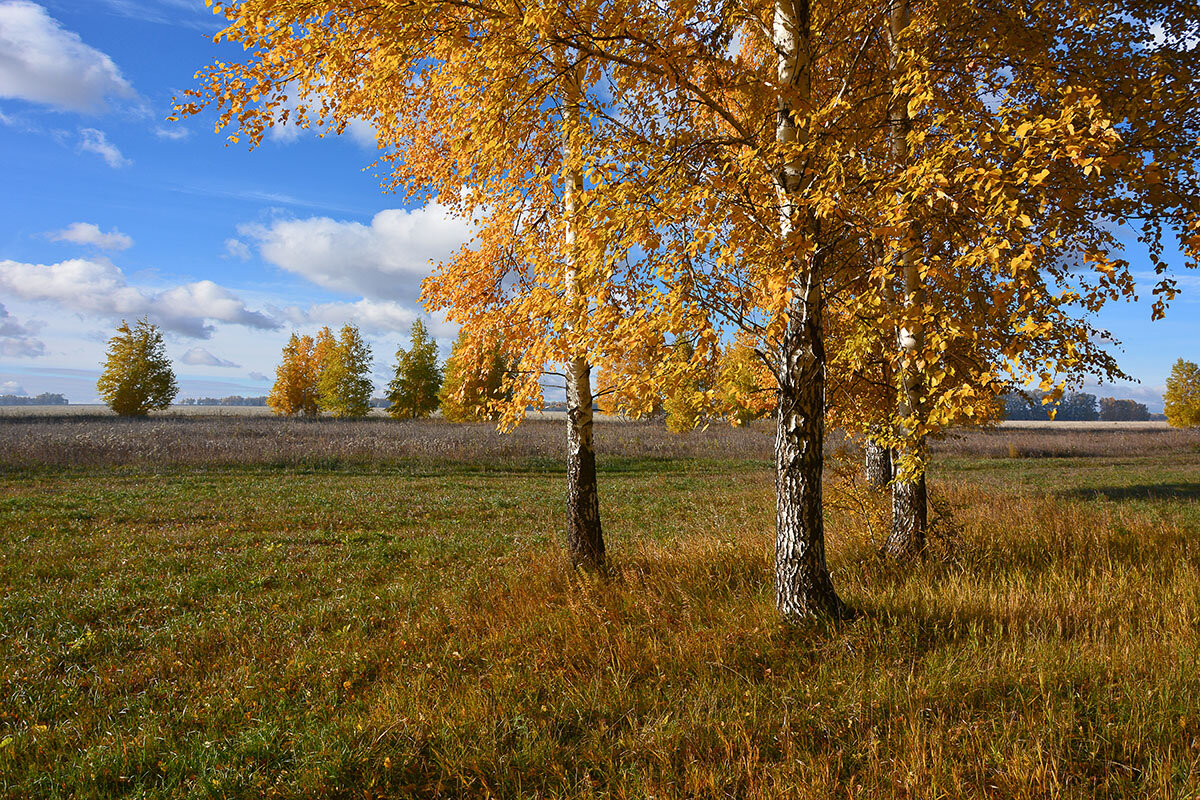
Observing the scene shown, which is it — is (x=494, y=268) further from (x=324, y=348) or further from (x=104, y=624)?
(x=324, y=348)

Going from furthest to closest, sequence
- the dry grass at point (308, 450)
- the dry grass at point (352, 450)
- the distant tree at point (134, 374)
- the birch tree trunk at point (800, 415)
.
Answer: the distant tree at point (134, 374), the dry grass at point (352, 450), the dry grass at point (308, 450), the birch tree trunk at point (800, 415)

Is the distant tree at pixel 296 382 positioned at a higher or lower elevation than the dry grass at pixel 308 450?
higher

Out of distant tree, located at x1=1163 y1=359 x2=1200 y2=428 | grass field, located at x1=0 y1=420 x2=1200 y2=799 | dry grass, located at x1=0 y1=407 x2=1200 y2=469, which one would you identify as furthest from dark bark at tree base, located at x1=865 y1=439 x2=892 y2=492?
distant tree, located at x1=1163 y1=359 x2=1200 y2=428

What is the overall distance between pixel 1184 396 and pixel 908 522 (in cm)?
7239

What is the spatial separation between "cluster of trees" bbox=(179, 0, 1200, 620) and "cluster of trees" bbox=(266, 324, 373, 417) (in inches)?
2092

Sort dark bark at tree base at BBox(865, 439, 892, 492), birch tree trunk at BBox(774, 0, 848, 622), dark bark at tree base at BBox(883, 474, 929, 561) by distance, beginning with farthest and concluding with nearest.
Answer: dark bark at tree base at BBox(865, 439, 892, 492)
dark bark at tree base at BBox(883, 474, 929, 561)
birch tree trunk at BBox(774, 0, 848, 622)

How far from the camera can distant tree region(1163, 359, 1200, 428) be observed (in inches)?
2099

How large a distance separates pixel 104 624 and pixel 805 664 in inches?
332

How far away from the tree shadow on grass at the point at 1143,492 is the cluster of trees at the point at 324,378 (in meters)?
55.6

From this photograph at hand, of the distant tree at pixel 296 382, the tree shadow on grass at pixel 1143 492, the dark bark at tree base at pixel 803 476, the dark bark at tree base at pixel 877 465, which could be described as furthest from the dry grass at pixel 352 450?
the distant tree at pixel 296 382

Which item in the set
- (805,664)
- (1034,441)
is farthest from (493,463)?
(1034,441)

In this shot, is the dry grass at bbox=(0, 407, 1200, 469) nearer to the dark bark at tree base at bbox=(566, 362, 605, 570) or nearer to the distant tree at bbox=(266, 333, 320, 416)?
the dark bark at tree base at bbox=(566, 362, 605, 570)

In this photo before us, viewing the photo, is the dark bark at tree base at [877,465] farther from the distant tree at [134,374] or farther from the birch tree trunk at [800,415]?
the distant tree at [134,374]

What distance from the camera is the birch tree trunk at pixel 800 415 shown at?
17.9 feet
